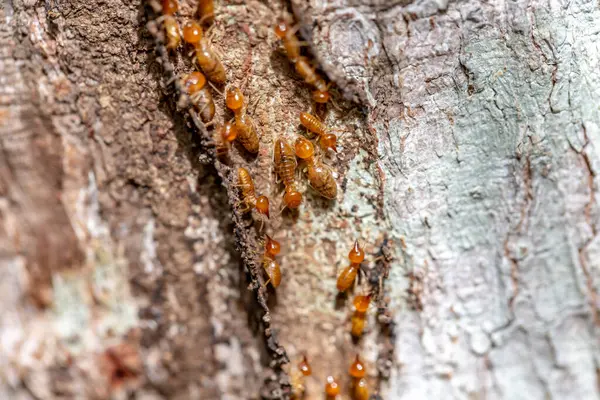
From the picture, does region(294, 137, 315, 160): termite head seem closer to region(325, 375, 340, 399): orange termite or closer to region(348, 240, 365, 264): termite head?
region(348, 240, 365, 264): termite head

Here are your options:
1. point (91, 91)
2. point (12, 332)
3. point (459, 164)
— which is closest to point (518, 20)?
point (459, 164)

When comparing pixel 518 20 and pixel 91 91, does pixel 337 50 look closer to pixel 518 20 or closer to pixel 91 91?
pixel 518 20

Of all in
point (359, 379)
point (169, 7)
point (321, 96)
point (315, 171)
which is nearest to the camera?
point (169, 7)

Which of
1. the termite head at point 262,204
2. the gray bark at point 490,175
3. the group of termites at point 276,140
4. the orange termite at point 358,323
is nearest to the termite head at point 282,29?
the group of termites at point 276,140

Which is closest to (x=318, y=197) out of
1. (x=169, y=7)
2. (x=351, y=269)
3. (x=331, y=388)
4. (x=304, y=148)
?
(x=304, y=148)

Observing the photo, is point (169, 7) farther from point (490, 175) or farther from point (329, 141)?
point (490, 175)

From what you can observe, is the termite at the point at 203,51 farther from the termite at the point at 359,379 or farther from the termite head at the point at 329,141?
the termite at the point at 359,379

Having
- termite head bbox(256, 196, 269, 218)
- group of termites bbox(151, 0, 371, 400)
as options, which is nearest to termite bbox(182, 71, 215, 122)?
group of termites bbox(151, 0, 371, 400)
